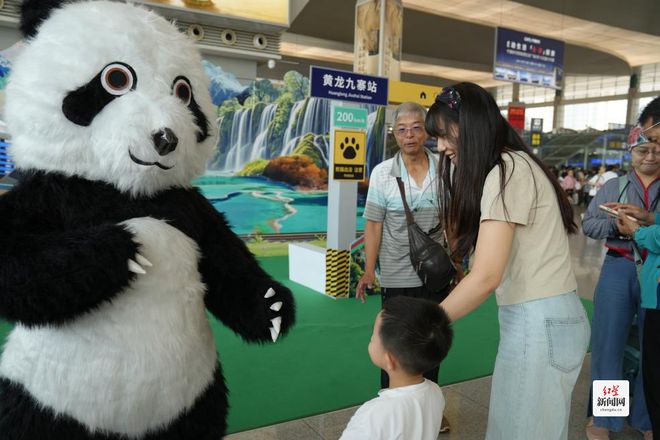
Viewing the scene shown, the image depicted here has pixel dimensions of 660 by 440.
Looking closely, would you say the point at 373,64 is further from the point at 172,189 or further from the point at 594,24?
the point at 594,24

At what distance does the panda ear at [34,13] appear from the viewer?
1383mm

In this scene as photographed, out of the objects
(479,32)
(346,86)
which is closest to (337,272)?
(346,86)

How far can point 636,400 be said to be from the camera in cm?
261

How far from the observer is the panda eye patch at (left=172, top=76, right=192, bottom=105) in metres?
1.42

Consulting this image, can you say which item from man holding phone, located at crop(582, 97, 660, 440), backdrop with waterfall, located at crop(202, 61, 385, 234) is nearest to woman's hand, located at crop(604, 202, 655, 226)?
man holding phone, located at crop(582, 97, 660, 440)

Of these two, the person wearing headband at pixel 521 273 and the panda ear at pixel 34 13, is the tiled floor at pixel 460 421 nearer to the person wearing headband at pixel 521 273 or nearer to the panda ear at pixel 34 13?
the person wearing headband at pixel 521 273

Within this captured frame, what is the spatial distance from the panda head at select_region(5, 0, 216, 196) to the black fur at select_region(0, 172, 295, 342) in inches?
2.5

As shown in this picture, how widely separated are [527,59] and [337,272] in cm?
617

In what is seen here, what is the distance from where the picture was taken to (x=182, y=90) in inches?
56.7

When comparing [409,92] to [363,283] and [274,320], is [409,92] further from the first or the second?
[274,320]

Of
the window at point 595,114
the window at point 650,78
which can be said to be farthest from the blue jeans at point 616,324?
the window at point 595,114

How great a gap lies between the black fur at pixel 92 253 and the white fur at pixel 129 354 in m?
0.07

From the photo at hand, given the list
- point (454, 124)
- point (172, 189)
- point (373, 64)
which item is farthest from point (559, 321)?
point (373, 64)

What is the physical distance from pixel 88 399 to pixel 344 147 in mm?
4303
